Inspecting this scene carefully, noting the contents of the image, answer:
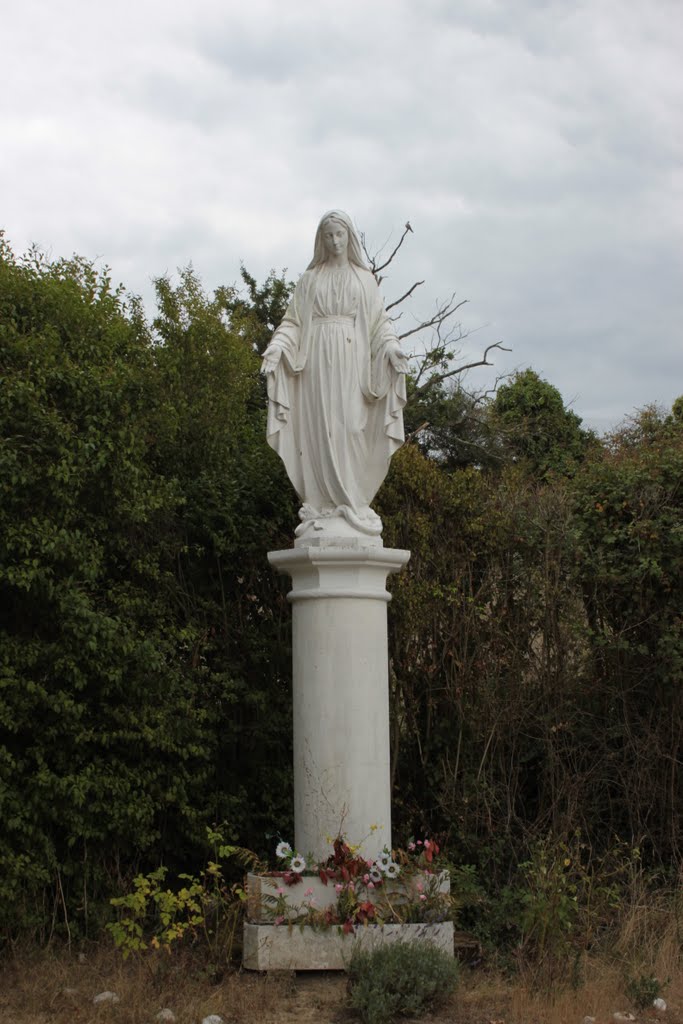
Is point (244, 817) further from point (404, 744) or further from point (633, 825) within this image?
point (633, 825)

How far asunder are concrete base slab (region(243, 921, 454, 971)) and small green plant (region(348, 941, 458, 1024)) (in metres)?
0.20

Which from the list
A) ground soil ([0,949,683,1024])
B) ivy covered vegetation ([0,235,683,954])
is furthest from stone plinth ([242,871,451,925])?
ivy covered vegetation ([0,235,683,954])

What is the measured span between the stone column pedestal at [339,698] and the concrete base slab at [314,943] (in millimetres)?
423

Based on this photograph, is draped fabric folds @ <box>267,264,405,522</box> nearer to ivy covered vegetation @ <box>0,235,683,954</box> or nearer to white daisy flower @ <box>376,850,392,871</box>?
ivy covered vegetation @ <box>0,235,683,954</box>

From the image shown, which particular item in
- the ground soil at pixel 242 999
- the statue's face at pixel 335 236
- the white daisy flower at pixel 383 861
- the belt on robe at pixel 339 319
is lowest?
the ground soil at pixel 242 999

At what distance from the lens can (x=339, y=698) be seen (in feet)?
20.1

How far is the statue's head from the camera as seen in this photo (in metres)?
6.61

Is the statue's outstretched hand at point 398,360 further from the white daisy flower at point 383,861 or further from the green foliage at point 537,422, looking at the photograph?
the green foliage at point 537,422

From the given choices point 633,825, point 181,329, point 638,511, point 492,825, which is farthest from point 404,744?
point 181,329

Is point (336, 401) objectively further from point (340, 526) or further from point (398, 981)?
point (398, 981)

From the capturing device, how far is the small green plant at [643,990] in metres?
5.41

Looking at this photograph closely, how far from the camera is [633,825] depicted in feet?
24.6

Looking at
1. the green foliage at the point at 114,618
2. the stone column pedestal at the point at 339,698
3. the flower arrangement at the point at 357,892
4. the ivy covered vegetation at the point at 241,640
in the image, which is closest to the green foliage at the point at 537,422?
the ivy covered vegetation at the point at 241,640

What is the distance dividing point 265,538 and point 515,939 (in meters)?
3.19
